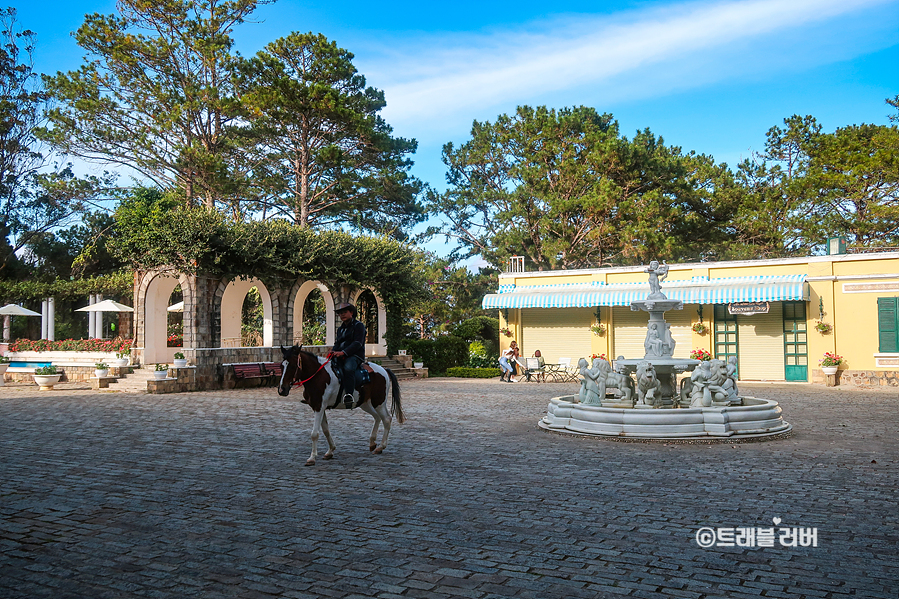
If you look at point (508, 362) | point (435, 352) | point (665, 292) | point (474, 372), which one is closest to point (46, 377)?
point (435, 352)

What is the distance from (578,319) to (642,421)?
15606 mm

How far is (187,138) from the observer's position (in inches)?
1107

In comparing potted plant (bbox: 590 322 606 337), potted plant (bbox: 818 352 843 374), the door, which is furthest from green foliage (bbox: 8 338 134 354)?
potted plant (bbox: 818 352 843 374)

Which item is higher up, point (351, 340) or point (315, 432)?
point (351, 340)

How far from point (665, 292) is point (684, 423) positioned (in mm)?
13566

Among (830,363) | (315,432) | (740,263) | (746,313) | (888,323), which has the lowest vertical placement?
(830,363)

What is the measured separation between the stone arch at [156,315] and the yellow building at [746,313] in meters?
10.4

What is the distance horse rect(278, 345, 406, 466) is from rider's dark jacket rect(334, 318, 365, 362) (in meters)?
0.26

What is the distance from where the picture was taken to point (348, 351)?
8484 millimetres

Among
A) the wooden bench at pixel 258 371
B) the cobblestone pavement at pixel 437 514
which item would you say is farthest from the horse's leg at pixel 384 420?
the wooden bench at pixel 258 371

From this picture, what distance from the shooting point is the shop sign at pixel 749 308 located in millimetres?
21259

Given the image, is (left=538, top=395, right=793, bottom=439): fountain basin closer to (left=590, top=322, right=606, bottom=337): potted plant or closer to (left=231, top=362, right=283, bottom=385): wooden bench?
(left=231, top=362, right=283, bottom=385): wooden bench

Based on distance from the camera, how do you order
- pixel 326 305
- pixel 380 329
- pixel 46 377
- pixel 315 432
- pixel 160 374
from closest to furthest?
pixel 315 432, pixel 160 374, pixel 46 377, pixel 326 305, pixel 380 329

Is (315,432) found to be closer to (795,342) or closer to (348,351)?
(348,351)
